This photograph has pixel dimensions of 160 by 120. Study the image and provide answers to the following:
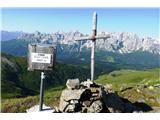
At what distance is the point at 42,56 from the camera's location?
18.2 metres

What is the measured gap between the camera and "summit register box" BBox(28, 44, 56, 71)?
18156 millimetres

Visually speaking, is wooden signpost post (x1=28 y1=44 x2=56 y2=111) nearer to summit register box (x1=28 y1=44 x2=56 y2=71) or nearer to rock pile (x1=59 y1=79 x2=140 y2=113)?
summit register box (x1=28 y1=44 x2=56 y2=71)

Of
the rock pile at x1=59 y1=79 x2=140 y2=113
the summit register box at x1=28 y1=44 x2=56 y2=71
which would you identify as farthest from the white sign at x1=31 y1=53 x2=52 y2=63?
the rock pile at x1=59 y1=79 x2=140 y2=113

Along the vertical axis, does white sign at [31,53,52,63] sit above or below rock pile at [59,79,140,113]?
above

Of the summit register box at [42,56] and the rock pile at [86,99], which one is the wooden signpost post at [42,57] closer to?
the summit register box at [42,56]

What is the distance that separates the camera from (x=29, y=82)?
185 meters

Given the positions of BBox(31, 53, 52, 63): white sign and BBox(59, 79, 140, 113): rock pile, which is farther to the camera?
BBox(59, 79, 140, 113): rock pile

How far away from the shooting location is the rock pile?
74.2 ft

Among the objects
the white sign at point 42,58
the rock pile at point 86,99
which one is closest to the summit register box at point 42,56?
the white sign at point 42,58

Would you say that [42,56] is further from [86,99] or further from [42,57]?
[86,99]

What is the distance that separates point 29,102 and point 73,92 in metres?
10.1

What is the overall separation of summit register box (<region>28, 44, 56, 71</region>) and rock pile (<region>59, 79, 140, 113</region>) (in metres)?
4.90

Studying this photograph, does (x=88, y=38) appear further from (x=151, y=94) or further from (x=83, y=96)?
(x=151, y=94)
